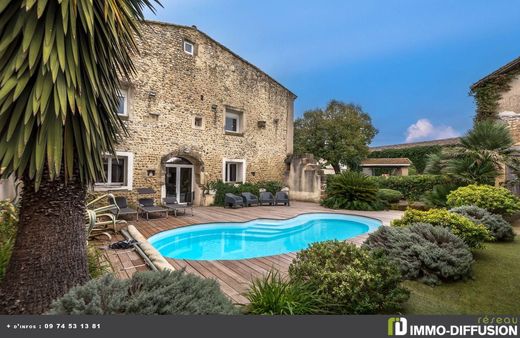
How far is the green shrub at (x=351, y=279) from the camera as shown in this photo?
117 inches

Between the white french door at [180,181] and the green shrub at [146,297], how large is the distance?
10847mm

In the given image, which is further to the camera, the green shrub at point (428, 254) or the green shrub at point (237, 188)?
the green shrub at point (237, 188)

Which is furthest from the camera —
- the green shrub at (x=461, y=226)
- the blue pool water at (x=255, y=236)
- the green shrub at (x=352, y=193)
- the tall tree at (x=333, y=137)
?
the tall tree at (x=333, y=137)

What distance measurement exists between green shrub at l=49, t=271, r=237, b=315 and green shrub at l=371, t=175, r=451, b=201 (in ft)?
45.2

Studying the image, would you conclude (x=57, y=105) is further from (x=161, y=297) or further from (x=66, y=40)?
(x=161, y=297)

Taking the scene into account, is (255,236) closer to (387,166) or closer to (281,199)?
(281,199)

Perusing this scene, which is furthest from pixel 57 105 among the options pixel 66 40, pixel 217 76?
pixel 217 76

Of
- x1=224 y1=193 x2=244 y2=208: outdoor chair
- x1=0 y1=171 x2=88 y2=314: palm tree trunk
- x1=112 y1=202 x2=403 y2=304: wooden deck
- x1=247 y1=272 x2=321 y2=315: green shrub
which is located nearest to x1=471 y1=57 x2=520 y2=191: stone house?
x1=112 y1=202 x2=403 y2=304: wooden deck

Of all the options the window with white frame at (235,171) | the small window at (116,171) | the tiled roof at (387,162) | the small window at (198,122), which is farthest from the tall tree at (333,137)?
the small window at (116,171)

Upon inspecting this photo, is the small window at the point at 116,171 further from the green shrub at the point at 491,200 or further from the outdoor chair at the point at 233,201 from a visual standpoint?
the green shrub at the point at 491,200

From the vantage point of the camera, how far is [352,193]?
1304 cm

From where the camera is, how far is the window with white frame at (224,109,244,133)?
1500cm

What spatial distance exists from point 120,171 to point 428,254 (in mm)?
11590

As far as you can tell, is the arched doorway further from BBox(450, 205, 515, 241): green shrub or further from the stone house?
the stone house
